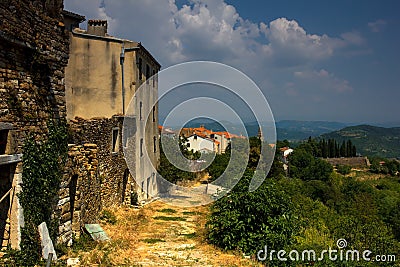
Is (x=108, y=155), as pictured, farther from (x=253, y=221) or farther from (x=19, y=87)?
(x=19, y=87)

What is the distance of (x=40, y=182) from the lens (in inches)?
252

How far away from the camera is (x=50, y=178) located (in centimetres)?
671

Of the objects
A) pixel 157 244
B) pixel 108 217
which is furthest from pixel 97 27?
pixel 157 244

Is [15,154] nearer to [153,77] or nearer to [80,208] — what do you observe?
[80,208]

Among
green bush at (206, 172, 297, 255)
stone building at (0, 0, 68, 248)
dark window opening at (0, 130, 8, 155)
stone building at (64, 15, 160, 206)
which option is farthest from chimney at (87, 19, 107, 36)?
dark window opening at (0, 130, 8, 155)

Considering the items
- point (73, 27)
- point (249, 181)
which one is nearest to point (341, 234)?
point (249, 181)

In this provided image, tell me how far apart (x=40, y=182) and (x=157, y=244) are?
14.2 ft

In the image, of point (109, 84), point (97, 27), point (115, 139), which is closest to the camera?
point (115, 139)

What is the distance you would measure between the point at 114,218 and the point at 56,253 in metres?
4.79

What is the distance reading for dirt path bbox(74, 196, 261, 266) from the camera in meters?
7.73

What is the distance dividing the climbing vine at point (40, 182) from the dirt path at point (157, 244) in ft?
3.95

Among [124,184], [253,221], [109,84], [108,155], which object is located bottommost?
[253,221]

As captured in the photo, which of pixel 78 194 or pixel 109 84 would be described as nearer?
pixel 78 194

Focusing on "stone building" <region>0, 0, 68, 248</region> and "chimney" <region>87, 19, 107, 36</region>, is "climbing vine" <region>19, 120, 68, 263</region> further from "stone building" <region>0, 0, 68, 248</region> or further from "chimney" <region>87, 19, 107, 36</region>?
"chimney" <region>87, 19, 107, 36</region>
